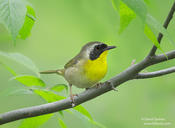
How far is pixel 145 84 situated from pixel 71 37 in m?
2.10

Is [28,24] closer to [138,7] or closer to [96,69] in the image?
[138,7]

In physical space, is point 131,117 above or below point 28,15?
below

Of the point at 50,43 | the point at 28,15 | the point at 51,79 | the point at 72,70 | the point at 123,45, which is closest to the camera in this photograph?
the point at 28,15

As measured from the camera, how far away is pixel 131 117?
224 inches

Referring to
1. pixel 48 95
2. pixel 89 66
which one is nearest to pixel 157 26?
pixel 48 95

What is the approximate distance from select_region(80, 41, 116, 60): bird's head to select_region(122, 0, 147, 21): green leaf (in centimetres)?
284

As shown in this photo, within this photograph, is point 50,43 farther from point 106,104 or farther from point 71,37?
point 106,104

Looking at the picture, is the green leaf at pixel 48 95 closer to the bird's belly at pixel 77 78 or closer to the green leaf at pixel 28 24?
the green leaf at pixel 28 24

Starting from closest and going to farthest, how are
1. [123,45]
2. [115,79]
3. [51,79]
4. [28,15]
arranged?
[28,15] < [115,79] < [123,45] < [51,79]

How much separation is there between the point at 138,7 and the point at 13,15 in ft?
2.40

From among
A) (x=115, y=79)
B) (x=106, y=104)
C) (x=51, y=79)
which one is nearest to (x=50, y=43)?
(x=51, y=79)

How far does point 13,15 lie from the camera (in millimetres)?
1586

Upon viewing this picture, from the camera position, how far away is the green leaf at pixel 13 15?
59.7 inches

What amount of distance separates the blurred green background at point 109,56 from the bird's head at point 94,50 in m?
0.16
